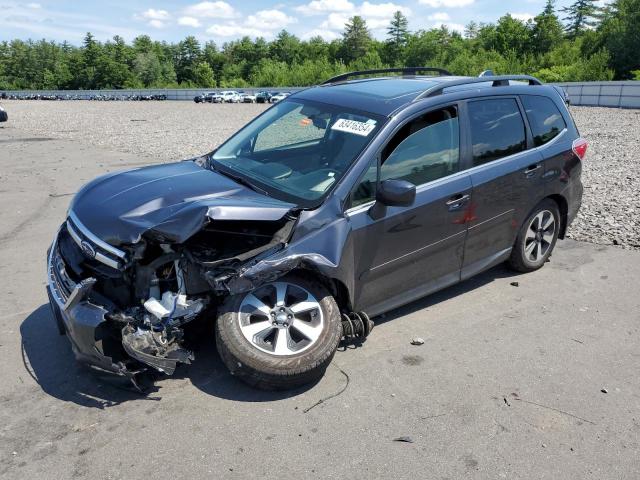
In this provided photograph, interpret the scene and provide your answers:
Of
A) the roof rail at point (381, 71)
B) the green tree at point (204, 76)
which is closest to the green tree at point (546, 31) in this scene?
the green tree at point (204, 76)

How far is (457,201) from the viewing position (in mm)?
4457

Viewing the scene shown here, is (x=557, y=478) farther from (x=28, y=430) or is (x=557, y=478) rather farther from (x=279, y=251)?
(x=28, y=430)

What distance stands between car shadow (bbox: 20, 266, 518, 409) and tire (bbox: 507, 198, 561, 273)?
228 cm

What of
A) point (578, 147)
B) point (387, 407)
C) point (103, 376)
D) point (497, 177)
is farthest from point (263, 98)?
point (387, 407)

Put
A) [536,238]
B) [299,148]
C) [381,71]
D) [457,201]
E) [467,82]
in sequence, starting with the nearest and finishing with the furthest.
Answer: [457,201], [299,148], [467,82], [536,238], [381,71]

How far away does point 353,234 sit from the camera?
12.6ft

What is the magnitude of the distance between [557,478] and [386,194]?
1.98m

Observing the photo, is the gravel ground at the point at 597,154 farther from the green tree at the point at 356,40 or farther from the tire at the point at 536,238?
the green tree at the point at 356,40

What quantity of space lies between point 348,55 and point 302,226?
10965cm

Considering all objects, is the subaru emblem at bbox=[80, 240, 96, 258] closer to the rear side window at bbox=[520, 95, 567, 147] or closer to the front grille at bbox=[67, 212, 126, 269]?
the front grille at bbox=[67, 212, 126, 269]

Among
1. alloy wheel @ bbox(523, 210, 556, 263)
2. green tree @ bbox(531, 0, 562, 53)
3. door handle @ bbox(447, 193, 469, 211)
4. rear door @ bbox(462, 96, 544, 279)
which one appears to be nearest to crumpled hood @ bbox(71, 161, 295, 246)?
door handle @ bbox(447, 193, 469, 211)

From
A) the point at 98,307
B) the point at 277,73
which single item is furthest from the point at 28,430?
the point at 277,73

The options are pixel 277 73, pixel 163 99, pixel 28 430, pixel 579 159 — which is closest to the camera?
pixel 28 430

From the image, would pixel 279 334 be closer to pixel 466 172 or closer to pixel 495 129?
pixel 466 172
